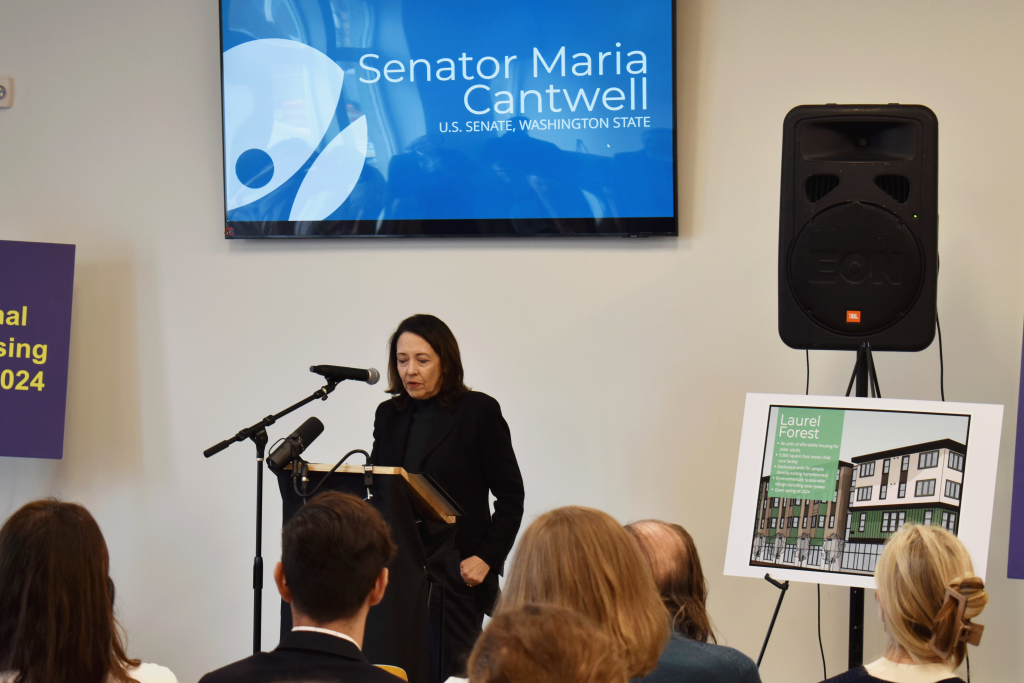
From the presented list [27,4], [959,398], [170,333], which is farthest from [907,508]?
[27,4]

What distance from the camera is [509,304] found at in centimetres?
340

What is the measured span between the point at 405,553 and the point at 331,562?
2.92 ft

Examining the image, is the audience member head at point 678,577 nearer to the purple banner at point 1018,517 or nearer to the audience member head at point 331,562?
the audience member head at point 331,562

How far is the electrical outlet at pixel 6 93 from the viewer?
12.2 feet

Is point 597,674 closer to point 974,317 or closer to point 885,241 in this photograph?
point 885,241

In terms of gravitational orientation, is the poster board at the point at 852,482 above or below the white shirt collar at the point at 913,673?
above

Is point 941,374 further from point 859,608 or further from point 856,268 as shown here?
point 859,608

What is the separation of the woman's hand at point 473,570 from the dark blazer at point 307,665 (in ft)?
4.23

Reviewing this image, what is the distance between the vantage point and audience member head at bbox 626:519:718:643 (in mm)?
1700

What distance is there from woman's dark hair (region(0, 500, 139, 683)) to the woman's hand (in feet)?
4.22

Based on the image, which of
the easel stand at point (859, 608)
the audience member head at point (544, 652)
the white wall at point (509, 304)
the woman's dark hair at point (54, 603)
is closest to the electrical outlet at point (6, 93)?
the white wall at point (509, 304)

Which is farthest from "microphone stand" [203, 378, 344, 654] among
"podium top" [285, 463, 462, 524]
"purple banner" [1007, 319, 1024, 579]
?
"purple banner" [1007, 319, 1024, 579]

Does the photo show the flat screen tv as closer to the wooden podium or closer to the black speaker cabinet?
the black speaker cabinet

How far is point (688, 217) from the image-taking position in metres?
3.26
